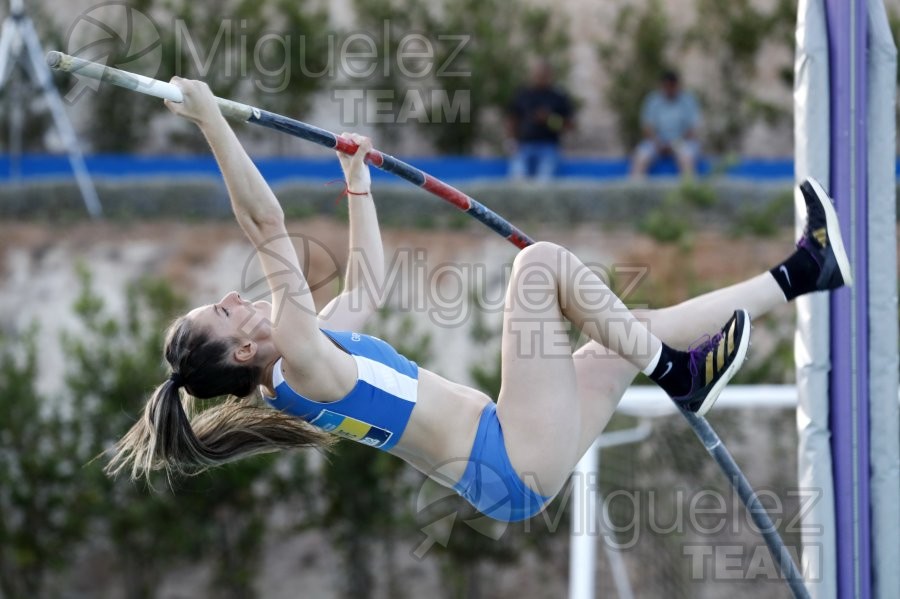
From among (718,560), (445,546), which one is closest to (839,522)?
(718,560)

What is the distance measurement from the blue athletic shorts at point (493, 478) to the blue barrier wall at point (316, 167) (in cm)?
697

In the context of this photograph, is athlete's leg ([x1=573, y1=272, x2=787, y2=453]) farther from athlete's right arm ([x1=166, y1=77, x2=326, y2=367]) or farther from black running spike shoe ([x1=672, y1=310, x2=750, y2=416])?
athlete's right arm ([x1=166, y1=77, x2=326, y2=367])

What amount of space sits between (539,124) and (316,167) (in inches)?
75.4

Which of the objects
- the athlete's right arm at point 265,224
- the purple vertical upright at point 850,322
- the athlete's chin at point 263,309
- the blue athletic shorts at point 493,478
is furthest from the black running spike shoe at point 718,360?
the athlete's chin at point 263,309

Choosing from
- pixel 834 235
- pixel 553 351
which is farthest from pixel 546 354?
pixel 834 235

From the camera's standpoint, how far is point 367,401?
11.0 feet

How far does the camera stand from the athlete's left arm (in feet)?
12.3

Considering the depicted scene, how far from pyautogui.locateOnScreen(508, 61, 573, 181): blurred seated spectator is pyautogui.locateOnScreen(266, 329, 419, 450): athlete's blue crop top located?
707cm

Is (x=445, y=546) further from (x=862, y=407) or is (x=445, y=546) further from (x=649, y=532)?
(x=862, y=407)

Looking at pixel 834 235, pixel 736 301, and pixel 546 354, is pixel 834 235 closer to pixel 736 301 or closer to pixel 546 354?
pixel 736 301

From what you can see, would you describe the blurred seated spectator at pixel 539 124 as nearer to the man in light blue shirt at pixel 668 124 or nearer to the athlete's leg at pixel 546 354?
the man in light blue shirt at pixel 668 124

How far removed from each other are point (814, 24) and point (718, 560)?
14.3 ft

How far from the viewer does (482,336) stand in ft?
25.7

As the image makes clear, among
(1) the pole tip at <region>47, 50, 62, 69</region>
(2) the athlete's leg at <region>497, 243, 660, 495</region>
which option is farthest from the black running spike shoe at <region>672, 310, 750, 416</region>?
(1) the pole tip at <region>47, 50, 62, 69</region>
